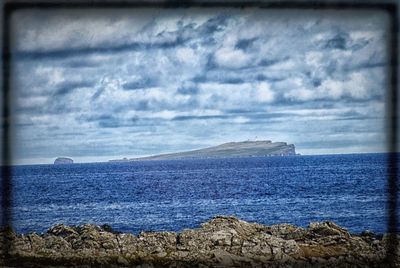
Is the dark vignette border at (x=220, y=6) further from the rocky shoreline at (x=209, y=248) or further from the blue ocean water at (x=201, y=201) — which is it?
the blue ocean water at (x=201, y=201)

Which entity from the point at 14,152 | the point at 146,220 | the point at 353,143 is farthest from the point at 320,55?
the point at 14,152

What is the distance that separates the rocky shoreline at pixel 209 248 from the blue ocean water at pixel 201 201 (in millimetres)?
5886

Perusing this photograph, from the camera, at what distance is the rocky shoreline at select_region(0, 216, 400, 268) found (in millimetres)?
5676

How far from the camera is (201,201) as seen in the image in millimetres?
20375

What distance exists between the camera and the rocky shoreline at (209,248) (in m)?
5.68

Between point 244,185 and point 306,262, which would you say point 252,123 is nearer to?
point 244,185

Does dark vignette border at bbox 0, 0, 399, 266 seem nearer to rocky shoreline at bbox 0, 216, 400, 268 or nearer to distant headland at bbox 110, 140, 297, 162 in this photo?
rocky shoreline at bbox 0, 216, 400, 268

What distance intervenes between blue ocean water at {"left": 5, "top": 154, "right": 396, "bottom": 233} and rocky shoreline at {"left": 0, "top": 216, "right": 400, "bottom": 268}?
5.89 metres

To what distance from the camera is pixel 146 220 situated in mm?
17000

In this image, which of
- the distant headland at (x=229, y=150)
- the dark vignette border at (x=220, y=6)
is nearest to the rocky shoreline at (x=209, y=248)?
the dark vignette border at (x=220, y=6)

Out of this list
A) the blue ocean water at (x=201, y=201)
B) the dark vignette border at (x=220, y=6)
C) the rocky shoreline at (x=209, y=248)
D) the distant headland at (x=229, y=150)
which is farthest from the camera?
the distant headland at (x=229, y=150)

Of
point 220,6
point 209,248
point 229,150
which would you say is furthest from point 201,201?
point 220,6

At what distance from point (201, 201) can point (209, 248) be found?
44.0 ft

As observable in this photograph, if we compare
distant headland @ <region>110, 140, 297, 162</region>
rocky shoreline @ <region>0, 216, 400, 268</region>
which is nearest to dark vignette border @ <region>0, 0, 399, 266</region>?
rocky shoreline @ <region>0, 216, 400, 268</region>
